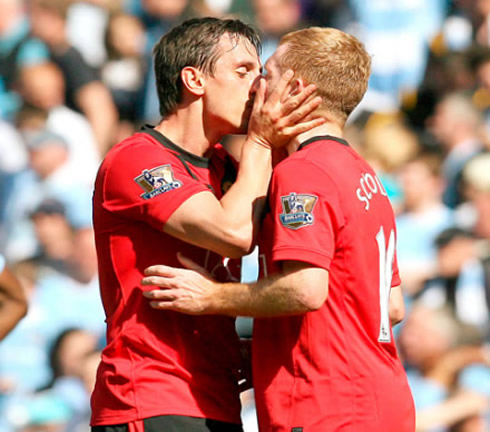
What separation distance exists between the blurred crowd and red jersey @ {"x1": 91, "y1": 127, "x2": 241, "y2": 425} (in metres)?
3.22

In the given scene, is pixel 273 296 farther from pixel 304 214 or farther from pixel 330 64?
pixel 330 64

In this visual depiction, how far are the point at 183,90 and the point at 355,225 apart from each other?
32.8 inches

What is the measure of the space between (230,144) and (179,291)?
404 cm

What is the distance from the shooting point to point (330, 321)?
110 inches

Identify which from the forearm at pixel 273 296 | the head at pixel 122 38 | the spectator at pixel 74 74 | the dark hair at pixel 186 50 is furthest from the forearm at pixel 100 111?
the forearm at pixel 273 296

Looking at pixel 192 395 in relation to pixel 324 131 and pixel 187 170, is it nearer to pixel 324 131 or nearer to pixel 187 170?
pixel 187 170

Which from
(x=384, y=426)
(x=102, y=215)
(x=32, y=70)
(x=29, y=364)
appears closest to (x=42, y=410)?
(x=29, y=364)

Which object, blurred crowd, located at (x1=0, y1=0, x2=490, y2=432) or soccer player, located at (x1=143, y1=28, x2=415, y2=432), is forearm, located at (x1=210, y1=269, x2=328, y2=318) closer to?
soccer player, located at (x1=143, y1=28, x2=415, y2=432)

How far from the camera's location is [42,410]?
251 inches

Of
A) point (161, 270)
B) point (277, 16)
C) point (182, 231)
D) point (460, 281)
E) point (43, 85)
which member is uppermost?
point (277, 16)

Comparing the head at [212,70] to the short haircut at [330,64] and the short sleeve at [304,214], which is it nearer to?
the short haircut at [330,64]

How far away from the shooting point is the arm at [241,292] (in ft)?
8.86

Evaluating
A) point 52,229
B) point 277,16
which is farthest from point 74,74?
point 277,16

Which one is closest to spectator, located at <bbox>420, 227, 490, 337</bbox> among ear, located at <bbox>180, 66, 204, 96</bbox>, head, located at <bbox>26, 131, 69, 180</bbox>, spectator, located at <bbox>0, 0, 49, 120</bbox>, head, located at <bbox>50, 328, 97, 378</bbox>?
head, located at <bbox>50, 328, 97, 378</bbox>
